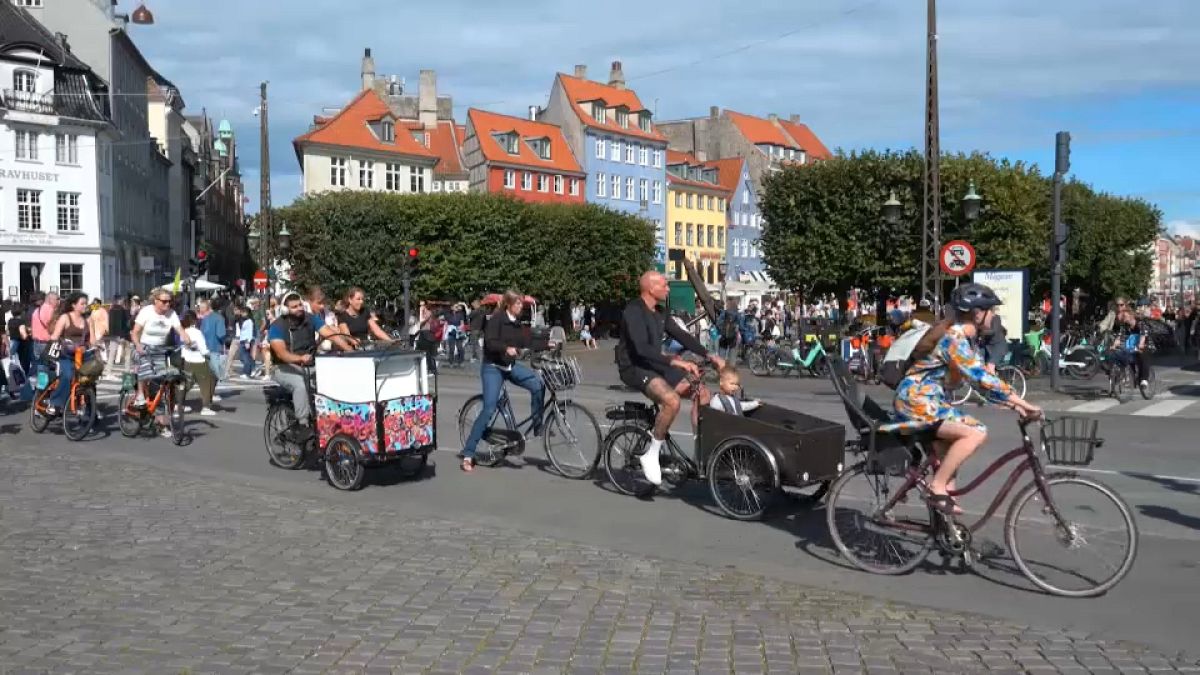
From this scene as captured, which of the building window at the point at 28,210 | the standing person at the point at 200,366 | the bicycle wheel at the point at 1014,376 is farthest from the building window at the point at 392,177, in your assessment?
the standing person at the point at 200,366

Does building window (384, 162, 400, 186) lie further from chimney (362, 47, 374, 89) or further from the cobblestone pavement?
the cobblestone pavement

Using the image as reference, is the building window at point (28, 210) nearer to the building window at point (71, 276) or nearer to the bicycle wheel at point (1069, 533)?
the building window at point (71, 276)

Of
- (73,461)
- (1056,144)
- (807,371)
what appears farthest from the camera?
(807,371)

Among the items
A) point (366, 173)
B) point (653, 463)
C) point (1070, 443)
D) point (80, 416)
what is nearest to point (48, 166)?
point (366, 173)

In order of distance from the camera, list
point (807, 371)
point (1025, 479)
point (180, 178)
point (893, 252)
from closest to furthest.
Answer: point (1025, 479)
point (807, 371)
point (893, 252)
point (180, 178)

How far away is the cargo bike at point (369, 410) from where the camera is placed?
9.71 metres

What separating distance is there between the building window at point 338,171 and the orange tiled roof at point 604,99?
19.3 metres

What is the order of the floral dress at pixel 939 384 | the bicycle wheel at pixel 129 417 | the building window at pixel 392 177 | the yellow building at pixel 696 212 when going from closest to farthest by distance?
1. the floral dress at pixel 939 384
2. the bicycle wheel at pixel 129 417
3. the building window at pixel 392 177
4. the yellow building at pixel 696 212

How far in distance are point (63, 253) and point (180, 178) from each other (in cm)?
3442

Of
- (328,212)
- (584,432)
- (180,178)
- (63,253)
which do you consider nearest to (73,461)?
(584,432)

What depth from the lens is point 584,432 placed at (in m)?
10.2

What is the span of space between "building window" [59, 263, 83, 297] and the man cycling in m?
51.5

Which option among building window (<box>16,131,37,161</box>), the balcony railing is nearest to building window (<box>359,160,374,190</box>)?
the balcony railing

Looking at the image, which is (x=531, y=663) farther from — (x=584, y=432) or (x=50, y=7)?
(x=50, y=7)
